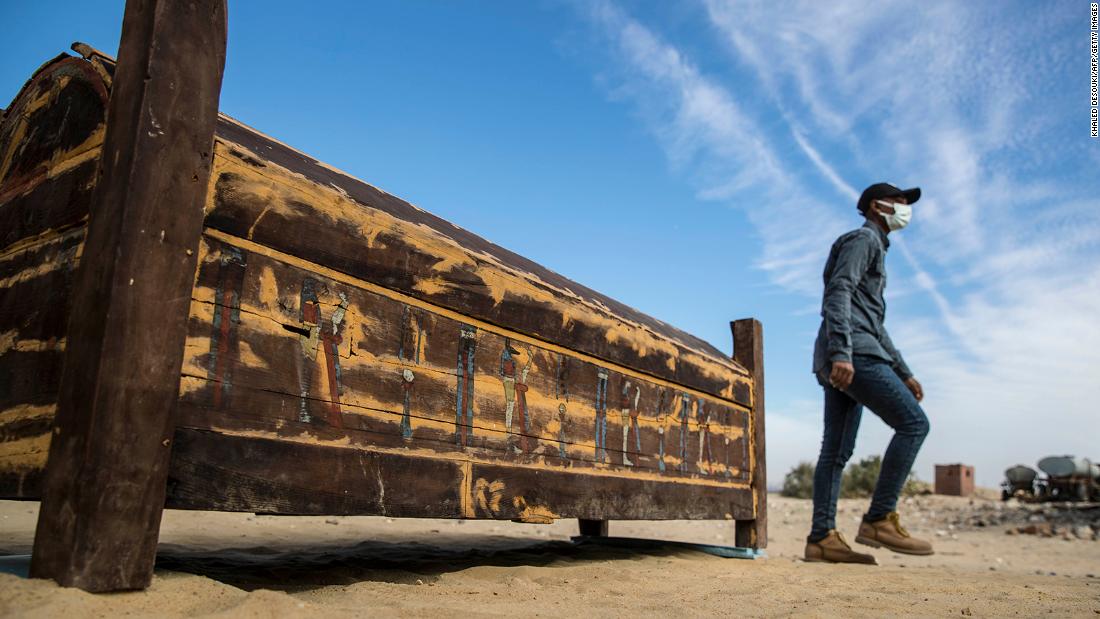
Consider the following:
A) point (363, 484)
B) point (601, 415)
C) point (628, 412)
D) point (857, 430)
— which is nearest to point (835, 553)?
point (857, 430)

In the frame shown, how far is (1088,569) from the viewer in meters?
5.94

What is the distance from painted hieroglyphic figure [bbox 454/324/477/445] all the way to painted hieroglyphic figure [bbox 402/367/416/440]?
222mm

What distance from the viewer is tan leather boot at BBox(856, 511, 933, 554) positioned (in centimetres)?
427

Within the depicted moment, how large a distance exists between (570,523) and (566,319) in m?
5.95

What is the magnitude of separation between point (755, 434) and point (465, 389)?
2936mm

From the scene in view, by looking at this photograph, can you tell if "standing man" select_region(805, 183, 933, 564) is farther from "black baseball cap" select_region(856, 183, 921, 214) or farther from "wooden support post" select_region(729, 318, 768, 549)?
"wooden support post" select_region(729, 318, 768, 549)

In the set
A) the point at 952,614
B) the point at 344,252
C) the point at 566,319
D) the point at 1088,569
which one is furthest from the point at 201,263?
the point at 1088,569

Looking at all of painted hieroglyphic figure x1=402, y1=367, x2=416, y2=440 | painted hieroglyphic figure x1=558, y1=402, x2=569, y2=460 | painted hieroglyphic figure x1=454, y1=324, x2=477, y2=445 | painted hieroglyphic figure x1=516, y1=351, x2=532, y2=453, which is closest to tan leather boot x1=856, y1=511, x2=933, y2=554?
painted hieroglyphic figure x1=558, y1=402, x2=569, y2=460

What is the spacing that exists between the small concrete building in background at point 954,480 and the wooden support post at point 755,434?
51.4 feet

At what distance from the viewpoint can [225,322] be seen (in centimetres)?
190

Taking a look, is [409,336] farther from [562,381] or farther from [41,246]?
[41,246]

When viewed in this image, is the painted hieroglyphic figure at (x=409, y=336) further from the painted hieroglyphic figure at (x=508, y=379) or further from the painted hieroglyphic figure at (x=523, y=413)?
the painted hieroglyphic figure at (x=523, y=413)

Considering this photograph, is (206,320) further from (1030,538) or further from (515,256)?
(1030,538)

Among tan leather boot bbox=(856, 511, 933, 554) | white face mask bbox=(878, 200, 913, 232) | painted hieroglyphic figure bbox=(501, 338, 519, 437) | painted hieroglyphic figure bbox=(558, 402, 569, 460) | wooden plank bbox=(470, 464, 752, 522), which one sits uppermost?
white face mask bbox=(878, 200, 913, 232)
